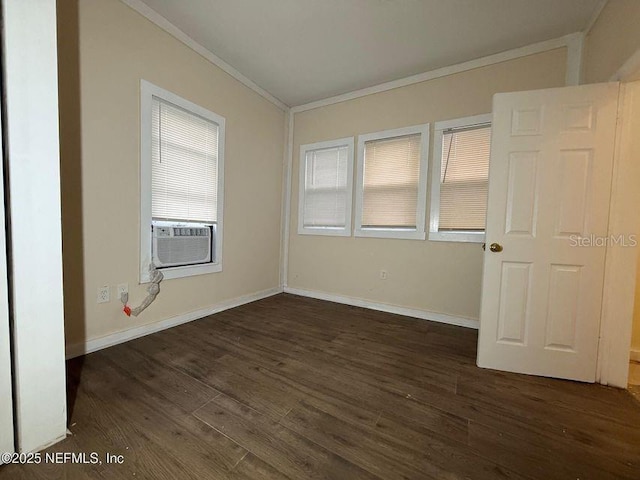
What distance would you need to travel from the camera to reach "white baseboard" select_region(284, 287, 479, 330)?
Answer: 113 inches

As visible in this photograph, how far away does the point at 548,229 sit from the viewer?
1.86 meters

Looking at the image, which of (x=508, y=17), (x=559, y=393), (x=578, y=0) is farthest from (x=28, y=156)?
(x=578, y=0)

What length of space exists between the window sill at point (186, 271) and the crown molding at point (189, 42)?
7.28 feet

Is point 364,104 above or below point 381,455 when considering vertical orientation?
above

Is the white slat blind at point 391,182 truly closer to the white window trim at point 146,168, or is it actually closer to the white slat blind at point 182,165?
the white slat blind at point 182,165

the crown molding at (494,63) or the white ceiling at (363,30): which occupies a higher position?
the white ceiling at (363,30)

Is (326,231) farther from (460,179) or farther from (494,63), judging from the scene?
(494,63)

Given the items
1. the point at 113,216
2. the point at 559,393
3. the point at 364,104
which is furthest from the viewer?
the point at 364,104

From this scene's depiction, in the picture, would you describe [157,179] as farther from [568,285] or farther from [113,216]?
[568,285]

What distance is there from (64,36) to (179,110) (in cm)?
87

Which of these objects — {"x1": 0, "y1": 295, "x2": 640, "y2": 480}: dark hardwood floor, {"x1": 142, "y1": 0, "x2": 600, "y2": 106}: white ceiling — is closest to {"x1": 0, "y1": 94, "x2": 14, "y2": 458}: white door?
{"x1": 0, "y1": 295, "x2": 640, "y2": 480}: dark hardwood floor

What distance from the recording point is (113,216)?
2125 mm

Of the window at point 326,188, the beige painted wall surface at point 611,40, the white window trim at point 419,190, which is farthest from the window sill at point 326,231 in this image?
the beige painted wall surface at point 611,40

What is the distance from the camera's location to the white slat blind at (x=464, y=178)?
9.05 feet
